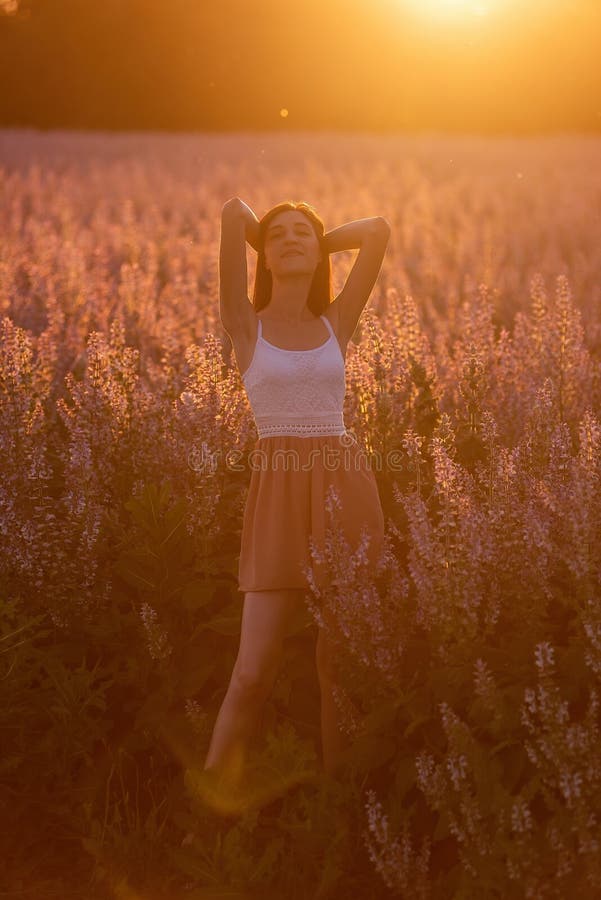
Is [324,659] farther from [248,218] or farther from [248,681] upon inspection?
[248,218]

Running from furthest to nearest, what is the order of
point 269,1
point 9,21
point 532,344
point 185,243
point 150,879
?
point 269,1, point 9,21, point 185,243, point 532,344, point 150,879

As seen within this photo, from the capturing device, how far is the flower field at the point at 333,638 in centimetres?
299

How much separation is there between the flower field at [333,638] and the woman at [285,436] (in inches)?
6.2

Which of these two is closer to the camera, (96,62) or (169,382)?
(169,382)

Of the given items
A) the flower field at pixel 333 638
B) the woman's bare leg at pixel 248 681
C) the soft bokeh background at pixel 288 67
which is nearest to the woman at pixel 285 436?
the woman's bare leg at pixel 248 681

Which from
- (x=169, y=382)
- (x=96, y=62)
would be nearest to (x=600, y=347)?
(x=169, y=382)

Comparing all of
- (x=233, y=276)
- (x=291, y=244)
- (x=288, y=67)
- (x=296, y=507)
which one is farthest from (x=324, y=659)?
(x=288, y=67)

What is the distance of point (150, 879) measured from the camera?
3.40 metres

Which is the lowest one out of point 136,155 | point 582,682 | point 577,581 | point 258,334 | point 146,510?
point 582,682

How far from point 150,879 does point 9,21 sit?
37.0 m

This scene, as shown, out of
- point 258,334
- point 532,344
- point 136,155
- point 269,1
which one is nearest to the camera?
point 258,334

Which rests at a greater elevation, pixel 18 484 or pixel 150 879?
pixel 18 484

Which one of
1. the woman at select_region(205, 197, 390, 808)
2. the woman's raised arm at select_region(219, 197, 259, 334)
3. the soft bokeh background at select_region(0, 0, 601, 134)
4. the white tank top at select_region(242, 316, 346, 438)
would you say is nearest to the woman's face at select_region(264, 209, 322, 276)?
the woman at select_region(205, 197, 390, 808)

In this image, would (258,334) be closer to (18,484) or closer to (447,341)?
(18,484)
